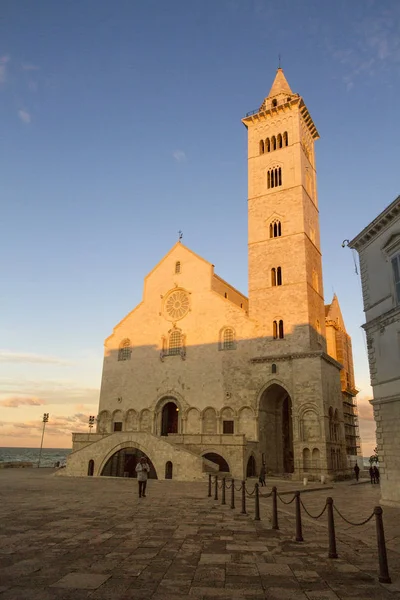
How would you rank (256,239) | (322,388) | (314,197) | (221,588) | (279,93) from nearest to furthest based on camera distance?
(221,588) < (322,388) < (256,239) < (314,197) < (279,93)

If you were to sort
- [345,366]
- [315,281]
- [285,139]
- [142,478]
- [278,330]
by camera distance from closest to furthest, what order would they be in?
[142,478] < [278,330] < [315,281] < [285,139] < [345,366]

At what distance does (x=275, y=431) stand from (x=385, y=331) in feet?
69.0

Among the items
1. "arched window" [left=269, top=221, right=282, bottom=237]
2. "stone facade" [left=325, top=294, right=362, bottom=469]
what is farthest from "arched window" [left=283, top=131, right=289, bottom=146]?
"stone facade" [left=325, top=294, right=362, bottom=469]

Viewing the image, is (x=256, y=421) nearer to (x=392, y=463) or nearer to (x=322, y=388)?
(x=322, y=388)

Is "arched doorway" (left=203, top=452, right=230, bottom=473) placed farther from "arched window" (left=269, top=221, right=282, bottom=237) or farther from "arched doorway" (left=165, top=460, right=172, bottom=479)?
"arched window" (left=269, top=221, right=282, bottom=237)

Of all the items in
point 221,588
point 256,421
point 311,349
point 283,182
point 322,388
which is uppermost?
point 283,182

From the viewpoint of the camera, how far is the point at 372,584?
6.27 metres

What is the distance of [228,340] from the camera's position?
3788cm

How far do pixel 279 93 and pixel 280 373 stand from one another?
30390mm

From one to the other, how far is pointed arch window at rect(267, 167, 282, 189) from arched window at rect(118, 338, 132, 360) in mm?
20764

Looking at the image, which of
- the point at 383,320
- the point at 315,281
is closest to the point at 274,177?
the point at 315,281

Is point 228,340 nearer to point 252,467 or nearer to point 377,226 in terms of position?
point 252,467

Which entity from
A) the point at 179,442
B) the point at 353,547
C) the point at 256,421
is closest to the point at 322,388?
the point at 256,421

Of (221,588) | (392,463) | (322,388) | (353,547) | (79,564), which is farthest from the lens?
(322,388)
